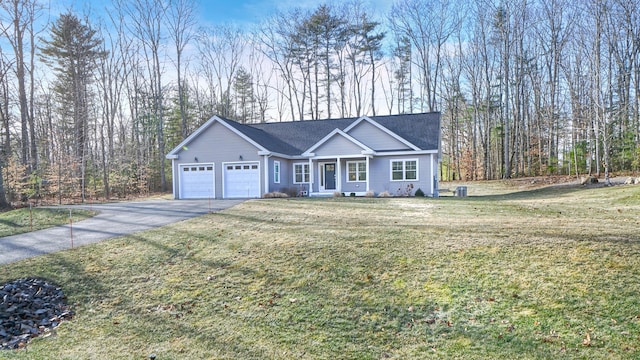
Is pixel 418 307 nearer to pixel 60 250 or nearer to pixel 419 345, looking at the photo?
A: pixel 419 345

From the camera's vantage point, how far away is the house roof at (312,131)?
2150 cm

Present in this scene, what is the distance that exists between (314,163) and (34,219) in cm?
1355

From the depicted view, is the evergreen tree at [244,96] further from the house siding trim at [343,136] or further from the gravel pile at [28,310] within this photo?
the gravel pile at [28,310]

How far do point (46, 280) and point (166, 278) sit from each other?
2519 millimetres

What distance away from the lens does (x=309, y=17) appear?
125 ft

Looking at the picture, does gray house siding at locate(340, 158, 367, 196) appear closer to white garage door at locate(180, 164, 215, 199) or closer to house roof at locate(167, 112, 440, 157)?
house roof at locate(167, 112, 440, 157)

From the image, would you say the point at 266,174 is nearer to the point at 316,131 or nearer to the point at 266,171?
the point at 266,171

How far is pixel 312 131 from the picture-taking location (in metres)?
25.8

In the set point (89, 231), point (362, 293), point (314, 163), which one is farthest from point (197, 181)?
point (362, 293)

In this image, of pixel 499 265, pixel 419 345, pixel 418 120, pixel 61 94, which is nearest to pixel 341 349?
pixel 419 345

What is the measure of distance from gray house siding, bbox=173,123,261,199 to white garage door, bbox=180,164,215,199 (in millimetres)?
326

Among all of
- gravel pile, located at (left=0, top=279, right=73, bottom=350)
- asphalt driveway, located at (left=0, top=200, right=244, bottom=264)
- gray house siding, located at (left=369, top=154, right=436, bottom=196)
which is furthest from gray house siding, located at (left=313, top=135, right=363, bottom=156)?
gravel pile, located at (left=0, top=279, right=73, bottom=350)

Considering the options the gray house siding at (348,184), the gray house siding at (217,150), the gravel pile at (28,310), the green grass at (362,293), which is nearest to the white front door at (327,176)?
the gray house siding at (348,184)

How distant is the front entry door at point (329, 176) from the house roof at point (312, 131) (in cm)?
219
